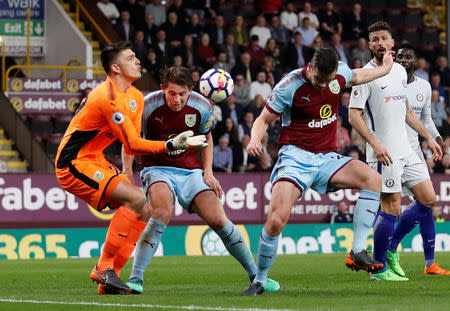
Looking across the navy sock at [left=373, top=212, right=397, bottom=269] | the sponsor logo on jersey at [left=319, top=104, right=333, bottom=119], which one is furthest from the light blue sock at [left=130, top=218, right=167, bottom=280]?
the navy sock at [left=373, top=212, right=397, bottom=269]

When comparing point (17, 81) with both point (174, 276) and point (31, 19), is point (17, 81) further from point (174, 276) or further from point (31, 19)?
point (174, 276)

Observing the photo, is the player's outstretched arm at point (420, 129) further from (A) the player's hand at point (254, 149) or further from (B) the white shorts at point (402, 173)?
(A) the player's hand at point (254, 149)

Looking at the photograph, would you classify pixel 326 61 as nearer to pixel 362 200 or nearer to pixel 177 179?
pixel 362 200

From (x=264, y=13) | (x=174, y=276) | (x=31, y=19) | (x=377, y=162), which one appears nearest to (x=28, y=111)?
(x=31, y=19)

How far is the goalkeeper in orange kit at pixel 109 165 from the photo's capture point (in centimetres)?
916

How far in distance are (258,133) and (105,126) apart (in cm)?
137

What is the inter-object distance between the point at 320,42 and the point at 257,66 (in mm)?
2149

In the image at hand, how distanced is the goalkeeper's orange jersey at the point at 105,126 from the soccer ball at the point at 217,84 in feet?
7.47

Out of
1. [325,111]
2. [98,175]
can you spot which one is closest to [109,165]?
[98,175]

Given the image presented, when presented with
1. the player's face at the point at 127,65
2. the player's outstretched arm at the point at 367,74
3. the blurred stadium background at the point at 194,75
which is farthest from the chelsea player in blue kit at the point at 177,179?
the blurred stadium background at the point at 194,75

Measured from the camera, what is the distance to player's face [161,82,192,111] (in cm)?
951

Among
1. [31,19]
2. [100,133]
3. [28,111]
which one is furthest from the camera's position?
[31,19]

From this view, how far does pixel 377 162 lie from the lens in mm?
A: 10914

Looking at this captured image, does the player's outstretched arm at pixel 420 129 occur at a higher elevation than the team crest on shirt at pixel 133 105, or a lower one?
lower
